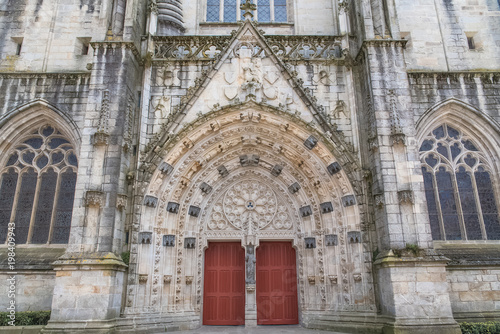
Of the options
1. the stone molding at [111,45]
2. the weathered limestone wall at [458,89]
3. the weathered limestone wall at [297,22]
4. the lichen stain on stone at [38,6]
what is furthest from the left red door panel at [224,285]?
the lichen stain on stone at [38,6]

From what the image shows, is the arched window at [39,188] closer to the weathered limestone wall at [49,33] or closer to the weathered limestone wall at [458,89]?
the weathered limestone wall at [49,33]

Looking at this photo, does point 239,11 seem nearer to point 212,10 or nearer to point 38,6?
point 212,10

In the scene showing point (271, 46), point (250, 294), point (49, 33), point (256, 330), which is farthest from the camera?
point (49, 33)

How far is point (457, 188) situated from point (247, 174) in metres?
6.36

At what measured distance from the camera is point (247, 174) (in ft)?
38.3

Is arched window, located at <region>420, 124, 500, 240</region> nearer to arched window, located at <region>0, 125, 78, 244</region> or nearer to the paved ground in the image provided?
the paved ground

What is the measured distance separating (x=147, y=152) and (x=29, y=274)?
14.6 feet

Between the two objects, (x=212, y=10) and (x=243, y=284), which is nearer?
(x=243, y=284)

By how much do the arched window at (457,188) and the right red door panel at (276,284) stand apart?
4.32 metres

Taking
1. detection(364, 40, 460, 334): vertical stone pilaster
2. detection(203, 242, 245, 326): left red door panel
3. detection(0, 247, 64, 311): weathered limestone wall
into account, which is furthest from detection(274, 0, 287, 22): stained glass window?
detection(0, 247, 64, 311): weathered limestone wall

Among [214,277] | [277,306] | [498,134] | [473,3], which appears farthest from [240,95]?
[473,3]

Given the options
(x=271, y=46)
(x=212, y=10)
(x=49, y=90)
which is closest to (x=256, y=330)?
(x=271, y=46)

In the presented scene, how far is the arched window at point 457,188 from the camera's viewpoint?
10.9 m

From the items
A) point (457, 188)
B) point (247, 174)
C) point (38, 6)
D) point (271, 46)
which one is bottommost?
point (457, 188)
